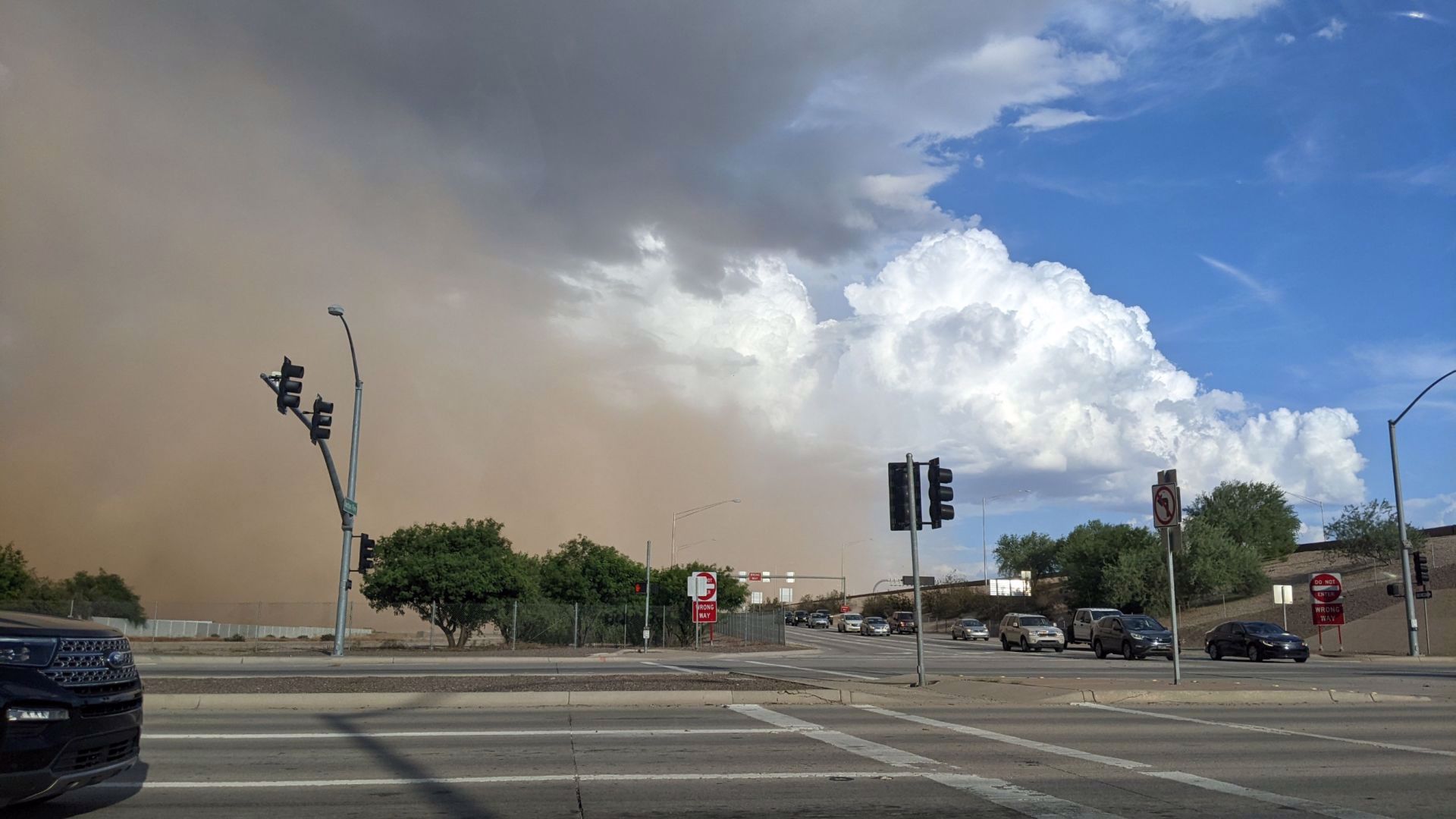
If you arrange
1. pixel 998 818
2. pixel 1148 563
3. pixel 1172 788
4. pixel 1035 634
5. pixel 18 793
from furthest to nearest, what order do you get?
1. pixel 1148 563
2. pixel 1035 634
3. pixel 1172 788
4. pixel 998 818
5. pixel 18 793

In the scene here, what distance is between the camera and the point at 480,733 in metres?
13.0

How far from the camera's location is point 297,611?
170ft

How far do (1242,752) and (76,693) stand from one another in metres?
11.4

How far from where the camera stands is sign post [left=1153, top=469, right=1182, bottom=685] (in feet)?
61.7

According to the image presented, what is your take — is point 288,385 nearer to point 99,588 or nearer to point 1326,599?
point 1326,599

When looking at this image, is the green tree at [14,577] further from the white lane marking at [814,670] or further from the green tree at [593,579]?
the white lane marking at [814,670]

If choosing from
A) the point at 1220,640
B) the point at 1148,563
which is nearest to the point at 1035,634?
the point at 1220,640

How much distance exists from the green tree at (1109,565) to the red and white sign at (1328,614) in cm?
2331

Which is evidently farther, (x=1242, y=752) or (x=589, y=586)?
(x=589, y=586)

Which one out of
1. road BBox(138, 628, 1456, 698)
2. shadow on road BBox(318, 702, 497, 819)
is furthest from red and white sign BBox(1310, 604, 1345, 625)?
shadow on road BBox(318, 702, 497, 819)

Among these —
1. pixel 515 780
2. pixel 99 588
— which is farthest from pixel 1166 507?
pixel 99 588

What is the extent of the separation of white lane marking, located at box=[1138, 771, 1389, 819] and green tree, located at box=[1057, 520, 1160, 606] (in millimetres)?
55314

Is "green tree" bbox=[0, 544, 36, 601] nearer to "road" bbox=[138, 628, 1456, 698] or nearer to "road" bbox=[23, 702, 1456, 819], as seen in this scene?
"road" bbox=[138, 628, 1456, 698]

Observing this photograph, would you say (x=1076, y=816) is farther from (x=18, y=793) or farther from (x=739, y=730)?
(x=18, y=793)
